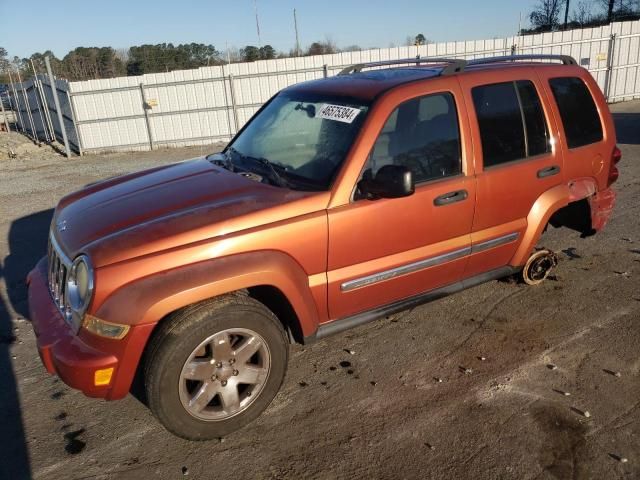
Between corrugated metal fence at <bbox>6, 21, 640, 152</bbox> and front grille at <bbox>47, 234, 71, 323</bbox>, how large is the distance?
40.2 feet

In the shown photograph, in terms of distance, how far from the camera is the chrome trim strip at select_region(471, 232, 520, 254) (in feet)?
12.1

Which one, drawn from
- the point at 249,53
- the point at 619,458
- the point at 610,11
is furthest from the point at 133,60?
the point at 619,458

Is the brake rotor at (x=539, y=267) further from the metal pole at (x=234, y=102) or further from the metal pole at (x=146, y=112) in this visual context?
the metal pole at (x=146, y=112)

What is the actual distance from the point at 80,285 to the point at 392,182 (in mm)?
1790

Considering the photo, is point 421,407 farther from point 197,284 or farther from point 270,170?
point 270,170

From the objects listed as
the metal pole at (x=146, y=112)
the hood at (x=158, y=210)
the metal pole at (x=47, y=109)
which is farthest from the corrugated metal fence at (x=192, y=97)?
the hood at (x=158, y=210)

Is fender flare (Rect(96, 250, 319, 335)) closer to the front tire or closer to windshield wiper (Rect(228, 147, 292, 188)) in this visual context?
the front tire

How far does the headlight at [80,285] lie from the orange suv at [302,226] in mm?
13

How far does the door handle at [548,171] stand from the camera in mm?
3820

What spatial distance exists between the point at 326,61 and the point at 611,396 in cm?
1365

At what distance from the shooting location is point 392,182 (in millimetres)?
2881

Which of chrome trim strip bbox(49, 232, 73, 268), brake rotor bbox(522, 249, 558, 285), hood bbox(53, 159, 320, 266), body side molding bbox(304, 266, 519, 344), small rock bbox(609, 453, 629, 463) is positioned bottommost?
small rock bbox(609, 453, 629, 463)

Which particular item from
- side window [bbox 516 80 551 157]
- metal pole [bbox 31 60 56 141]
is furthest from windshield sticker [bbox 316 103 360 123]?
metal pole [bbox 31 60 56 141]

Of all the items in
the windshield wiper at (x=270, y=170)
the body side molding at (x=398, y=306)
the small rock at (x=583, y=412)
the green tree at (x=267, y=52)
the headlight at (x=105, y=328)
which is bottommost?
the small rock at (x=583, y=412)
